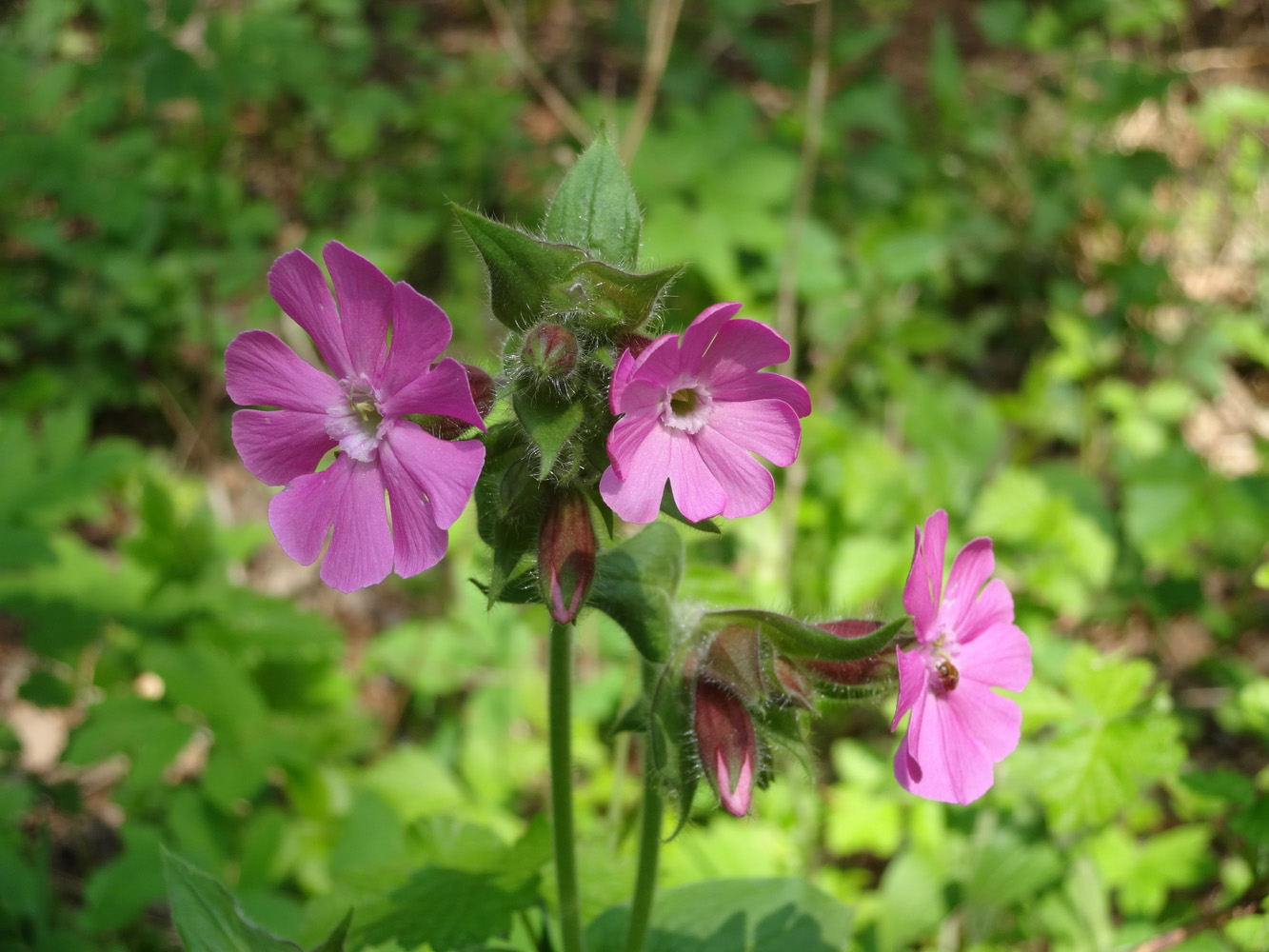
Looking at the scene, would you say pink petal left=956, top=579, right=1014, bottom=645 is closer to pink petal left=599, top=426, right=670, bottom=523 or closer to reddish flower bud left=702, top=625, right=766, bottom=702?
reddish flower bud left=702, top=625, right=766, bottom=702

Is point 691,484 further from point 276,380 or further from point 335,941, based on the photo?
point 335,941

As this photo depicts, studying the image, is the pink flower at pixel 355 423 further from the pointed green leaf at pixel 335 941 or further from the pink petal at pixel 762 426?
the pointed green leaf at pixel 335 941

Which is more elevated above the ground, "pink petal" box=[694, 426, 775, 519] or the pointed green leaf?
"pink petal" box=[694, 426, 775, 519]

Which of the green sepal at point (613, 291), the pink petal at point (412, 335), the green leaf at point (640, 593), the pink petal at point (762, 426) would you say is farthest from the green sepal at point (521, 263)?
the green leaf at point (640, 593)

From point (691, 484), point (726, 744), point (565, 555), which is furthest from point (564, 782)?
point (691, 484)

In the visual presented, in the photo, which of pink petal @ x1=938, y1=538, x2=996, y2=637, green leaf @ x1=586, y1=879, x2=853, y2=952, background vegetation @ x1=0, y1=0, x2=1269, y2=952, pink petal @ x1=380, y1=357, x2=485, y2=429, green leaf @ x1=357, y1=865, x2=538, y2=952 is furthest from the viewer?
background vegetation @ x1=0, y1=0, x2=1269, y2=952

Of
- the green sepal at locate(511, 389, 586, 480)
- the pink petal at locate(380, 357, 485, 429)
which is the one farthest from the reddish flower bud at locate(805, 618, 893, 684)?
the pink petal at locate(380, 357, 485, 429)

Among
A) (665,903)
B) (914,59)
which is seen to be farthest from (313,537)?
(914,59)
